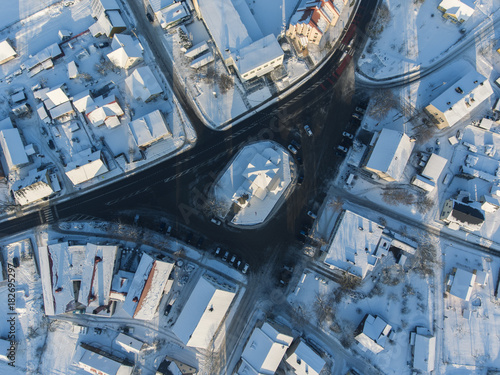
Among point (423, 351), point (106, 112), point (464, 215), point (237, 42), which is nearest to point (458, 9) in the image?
point (464, 215)

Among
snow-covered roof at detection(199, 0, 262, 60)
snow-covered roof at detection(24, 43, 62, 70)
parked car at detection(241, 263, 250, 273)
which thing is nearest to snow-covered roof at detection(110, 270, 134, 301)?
parked car at detection(241, 263, 250, 273)

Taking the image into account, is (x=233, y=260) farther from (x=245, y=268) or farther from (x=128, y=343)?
(x=128, y=343)

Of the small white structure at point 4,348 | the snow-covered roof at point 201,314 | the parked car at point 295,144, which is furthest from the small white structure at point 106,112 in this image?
the small white structure at point 4,348

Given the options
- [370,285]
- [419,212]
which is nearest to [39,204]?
[370,285]

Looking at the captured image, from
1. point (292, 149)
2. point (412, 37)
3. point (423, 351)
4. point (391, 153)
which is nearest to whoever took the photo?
point (391, 153)

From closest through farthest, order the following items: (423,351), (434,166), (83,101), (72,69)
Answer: (423,351), (434,166), (83,101), (72,69)

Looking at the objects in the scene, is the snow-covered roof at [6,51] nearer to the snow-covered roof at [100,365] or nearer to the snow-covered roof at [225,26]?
the snow-covered roof at [225,26]
